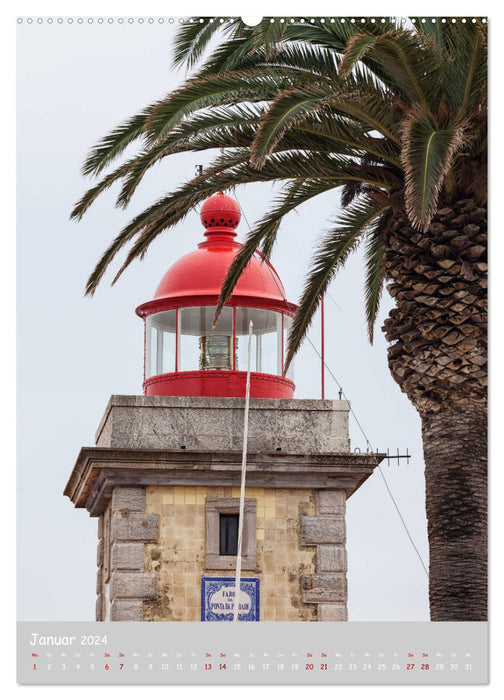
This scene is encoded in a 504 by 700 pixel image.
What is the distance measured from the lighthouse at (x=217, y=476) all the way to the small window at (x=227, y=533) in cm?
1

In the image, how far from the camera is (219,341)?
61.1 feet

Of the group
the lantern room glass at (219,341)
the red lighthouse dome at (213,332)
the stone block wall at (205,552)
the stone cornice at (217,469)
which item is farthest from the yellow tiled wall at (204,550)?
the lantern room glass at (219,341)

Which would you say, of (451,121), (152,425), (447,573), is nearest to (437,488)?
(447,573)

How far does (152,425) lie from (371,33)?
723 centimetres

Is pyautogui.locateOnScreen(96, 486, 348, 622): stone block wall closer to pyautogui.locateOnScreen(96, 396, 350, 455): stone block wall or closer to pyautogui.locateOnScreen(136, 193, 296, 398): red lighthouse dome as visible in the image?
pyautogui.locateOnScreen(96, 396, 350, 455): stone block wall

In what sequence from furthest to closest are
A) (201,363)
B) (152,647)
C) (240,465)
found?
(201,363) < (240,465) < (152,647)

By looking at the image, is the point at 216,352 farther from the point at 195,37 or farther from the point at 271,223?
the point at 195,37

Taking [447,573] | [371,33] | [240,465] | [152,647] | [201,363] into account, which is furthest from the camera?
[201,363]

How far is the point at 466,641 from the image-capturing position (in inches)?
390

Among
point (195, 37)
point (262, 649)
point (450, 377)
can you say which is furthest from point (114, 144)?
point (262, 649)

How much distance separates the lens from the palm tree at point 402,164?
12.2m

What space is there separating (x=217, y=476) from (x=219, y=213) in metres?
3.87

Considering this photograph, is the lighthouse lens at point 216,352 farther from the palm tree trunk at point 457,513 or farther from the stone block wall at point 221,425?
the palm tree trunk at point 457,513

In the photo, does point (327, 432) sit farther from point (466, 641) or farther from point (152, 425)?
point (466, 641)
